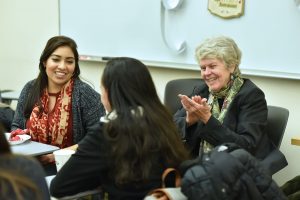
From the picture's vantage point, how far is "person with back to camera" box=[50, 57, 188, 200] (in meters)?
1.71

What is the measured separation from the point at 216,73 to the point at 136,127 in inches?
40.3

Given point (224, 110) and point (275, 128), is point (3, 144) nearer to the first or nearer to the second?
point (224, 110)

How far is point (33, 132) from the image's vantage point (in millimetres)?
2867

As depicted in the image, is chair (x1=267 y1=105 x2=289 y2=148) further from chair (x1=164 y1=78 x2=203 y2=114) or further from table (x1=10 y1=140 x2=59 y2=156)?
table (x1=10 y1=140 x2=59 y2=156)

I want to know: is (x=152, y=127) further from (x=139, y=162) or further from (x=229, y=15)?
(x=229, y=15)

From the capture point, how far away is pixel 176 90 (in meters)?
3.19

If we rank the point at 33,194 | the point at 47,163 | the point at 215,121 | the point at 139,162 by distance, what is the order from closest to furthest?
1. the point at 33,194
2. the point at 139,162
3. the point at 215,121
4. the point at 47,163

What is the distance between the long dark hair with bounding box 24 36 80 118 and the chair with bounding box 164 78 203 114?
61 cm

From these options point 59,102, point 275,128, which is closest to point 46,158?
point 59,102

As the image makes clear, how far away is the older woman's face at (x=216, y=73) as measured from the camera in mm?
2635

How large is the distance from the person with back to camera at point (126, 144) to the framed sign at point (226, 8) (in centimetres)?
156

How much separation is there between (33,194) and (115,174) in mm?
507

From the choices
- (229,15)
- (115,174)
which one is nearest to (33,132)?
(115,174)

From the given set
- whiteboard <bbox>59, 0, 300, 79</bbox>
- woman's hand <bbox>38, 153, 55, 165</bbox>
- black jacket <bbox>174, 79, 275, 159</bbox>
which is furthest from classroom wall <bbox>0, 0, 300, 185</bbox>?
woman's hand <bbox>38, 153, 55, 165</bbox>
